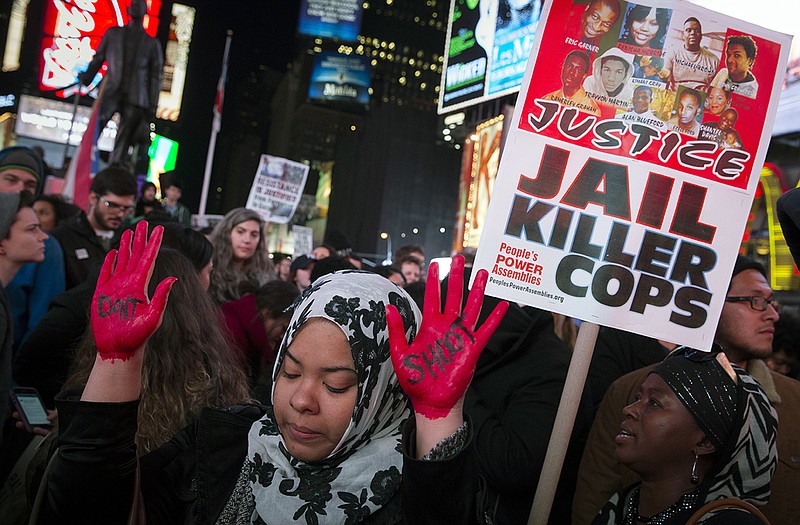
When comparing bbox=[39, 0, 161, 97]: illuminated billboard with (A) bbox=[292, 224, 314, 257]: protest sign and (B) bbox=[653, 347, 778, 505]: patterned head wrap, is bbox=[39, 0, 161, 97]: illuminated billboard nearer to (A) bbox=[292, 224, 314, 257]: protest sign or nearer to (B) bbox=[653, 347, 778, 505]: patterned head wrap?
(A) bbox=[292, 224, 314, 257]: protest sign

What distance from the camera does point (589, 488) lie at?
3279 millimetres

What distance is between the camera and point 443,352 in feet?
6.27

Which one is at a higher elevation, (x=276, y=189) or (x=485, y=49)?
(x=485, y=49)

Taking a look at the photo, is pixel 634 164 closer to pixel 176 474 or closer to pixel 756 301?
pixel 756 301

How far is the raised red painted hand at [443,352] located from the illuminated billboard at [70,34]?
70.3 feet

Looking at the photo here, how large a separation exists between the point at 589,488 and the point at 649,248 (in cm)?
114

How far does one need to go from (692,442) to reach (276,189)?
8583mm

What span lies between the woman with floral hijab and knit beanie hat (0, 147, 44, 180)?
386cm

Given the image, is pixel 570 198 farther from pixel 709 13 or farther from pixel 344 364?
pixel 344 364

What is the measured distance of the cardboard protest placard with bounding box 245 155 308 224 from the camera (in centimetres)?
1066

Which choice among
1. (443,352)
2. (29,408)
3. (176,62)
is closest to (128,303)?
Answer: (443,352)

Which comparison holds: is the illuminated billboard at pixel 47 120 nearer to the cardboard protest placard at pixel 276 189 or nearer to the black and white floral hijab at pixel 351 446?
the cardboard protest placard at pixel 276 189

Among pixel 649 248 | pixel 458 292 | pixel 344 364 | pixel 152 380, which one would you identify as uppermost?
pixel 649 248

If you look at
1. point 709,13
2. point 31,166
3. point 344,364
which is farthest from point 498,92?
point 344,364
